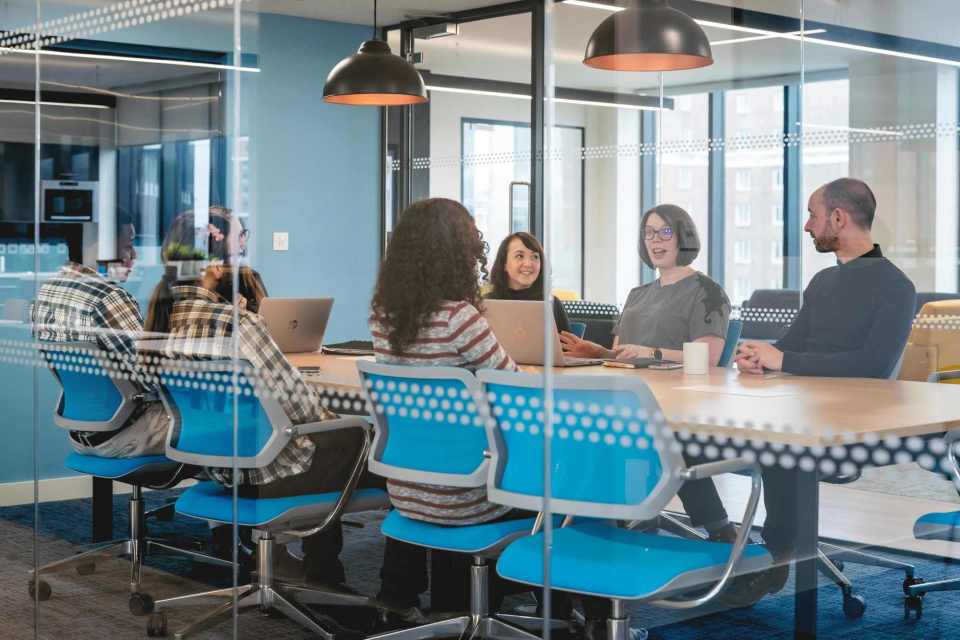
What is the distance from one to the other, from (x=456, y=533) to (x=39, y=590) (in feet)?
6.64

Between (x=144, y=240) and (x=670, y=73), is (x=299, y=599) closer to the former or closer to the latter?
(x=144, y=240)

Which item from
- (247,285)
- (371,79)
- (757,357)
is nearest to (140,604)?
(247,285)

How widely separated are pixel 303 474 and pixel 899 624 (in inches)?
65.5

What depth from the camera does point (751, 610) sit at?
2.38 metres

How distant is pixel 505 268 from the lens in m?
3.00

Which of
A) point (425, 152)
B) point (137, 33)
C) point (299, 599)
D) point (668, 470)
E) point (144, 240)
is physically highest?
point (137, 33)

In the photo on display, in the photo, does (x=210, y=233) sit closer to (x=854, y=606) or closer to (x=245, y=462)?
(x=245, y=462)

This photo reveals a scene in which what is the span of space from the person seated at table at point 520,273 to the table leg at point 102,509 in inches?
63.2

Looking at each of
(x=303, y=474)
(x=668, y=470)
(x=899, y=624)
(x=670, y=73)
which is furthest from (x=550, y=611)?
(x=670, y=73)

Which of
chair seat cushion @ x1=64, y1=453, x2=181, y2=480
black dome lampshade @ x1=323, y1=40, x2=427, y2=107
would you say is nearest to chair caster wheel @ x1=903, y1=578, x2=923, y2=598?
black dome lampshade @ x1=323, y1=40, x2=427, y2=107

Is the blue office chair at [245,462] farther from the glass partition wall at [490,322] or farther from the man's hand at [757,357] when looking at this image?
the man's hand at [757,357]

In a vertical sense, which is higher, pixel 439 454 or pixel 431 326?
pixel 431 326

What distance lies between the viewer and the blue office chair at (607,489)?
2.43 m

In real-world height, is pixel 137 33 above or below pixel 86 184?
Result: above
